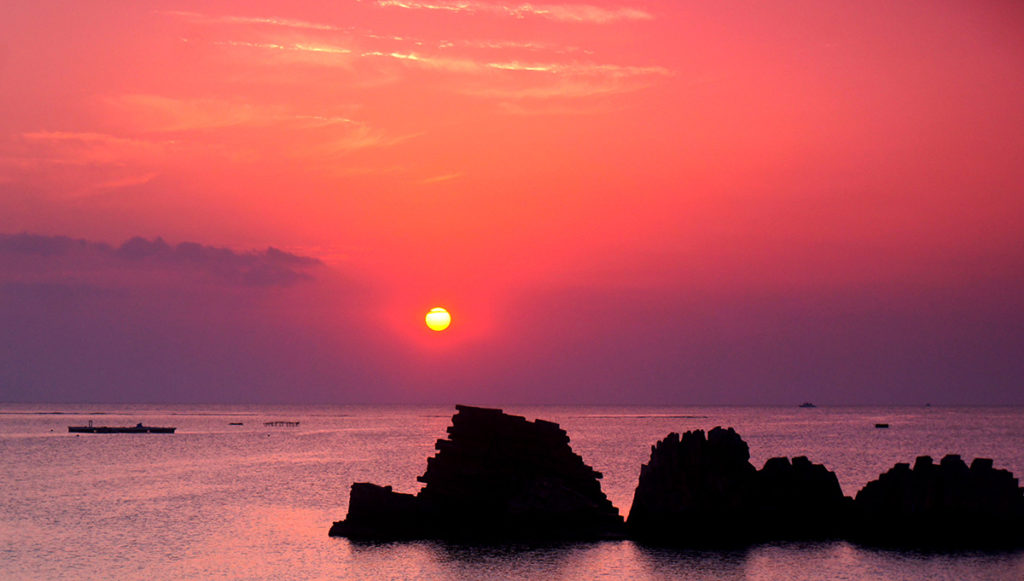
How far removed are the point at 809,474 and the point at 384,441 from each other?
442 feet

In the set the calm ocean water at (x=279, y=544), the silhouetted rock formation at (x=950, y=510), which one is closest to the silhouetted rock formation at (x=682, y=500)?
the silhouetted rock formation at (x=950, y=510)

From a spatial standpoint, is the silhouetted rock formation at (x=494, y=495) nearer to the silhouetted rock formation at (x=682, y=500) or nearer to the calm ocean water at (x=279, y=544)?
the silhouetted rock formation at (x=682, y=500)

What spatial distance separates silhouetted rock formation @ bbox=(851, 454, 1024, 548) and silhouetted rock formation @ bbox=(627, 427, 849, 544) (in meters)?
3.26

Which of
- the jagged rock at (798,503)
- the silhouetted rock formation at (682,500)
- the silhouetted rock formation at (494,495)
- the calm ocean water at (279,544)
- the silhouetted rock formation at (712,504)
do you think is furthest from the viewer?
the jagged rock at (798,503)

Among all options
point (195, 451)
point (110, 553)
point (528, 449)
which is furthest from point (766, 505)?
point (195, 451)

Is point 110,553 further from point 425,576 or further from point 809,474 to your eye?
point 809,474

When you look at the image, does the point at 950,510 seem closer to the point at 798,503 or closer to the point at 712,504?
the point at 798,503

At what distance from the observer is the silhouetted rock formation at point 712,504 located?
6194 centimetres

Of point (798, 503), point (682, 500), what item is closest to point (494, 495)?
point (682, 500)

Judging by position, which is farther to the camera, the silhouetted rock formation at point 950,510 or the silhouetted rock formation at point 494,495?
the silhouetted rock formation at point 494,495

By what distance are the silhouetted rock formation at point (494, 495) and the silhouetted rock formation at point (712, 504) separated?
263cm

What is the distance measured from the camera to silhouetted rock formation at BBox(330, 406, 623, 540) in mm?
62125

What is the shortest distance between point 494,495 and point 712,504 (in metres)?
12.8

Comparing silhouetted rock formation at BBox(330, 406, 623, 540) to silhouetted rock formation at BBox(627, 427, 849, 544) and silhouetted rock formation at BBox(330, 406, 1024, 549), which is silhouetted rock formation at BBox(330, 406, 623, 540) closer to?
silhouetted rock formation at BBox(330, 406, 1024, 549)
